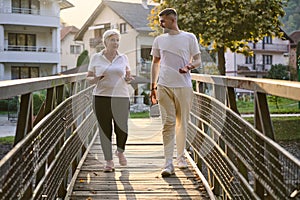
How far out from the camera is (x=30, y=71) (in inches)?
1448

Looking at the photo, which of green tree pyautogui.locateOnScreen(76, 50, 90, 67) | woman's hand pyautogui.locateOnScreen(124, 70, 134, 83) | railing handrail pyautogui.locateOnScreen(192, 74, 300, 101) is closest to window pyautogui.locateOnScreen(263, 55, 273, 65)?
green tree pyautogui.locateOnScreen(76, 50, 90, 67)

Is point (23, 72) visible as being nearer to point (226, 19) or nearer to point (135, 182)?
point (226, 19)

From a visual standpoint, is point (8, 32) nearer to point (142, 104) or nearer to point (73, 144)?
point (142, 104)

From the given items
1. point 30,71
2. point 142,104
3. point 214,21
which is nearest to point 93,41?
point 30,71

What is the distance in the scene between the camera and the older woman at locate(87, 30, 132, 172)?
16.5ft

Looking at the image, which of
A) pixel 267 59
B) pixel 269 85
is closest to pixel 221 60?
pixel 269 85

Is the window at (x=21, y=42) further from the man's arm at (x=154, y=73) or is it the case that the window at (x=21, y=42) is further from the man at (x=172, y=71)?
the man at (x=172, y=71)

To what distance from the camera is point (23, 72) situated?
36.5 m

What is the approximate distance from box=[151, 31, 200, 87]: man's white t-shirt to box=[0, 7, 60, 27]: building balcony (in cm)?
3061

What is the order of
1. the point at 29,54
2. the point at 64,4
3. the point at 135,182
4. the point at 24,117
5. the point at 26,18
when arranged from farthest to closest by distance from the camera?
1. the point at 64,4
2. the point at 29,54
3. the point at 26,18
4. the point at 135,182
5. the point at 24,117

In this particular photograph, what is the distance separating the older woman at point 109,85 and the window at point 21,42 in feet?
101

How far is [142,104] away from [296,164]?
1971cm

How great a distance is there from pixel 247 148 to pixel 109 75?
215 cm

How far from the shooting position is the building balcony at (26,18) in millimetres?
34000
